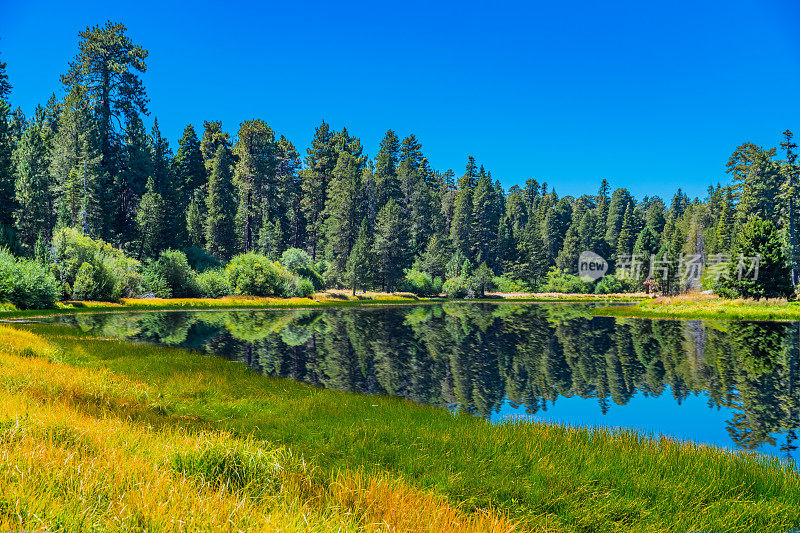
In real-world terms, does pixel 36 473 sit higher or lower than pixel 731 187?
lower

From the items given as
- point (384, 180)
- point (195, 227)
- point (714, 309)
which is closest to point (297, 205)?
point (384, 180)

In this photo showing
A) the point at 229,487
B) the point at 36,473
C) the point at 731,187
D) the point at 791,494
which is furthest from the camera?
the point at 731,187

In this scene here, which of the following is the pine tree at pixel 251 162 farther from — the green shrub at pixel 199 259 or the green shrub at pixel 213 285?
the green shrub at pixel 213 285

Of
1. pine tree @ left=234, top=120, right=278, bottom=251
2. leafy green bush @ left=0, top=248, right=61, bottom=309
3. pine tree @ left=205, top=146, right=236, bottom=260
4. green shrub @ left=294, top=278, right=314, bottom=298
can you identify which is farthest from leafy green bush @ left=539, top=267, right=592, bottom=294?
leafy green bush @ left=0, top=248, right=61, bottom=309

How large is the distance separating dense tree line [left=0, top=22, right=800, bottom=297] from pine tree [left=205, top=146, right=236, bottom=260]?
21 cm

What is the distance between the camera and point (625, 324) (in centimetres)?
3341

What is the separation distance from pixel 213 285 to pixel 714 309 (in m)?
48.6

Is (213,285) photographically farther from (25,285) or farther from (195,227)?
(195,227)

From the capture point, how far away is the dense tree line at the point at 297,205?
1850 inches

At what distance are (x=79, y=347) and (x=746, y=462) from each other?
61.8 feet

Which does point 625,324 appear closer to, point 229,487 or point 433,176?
point 229,487

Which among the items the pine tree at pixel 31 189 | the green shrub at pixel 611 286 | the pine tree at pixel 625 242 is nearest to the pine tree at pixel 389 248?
the pine tree at pixel 31 189

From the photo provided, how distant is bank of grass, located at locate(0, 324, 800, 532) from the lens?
3701 millimetres

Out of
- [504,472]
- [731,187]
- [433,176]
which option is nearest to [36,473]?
[504,472]
